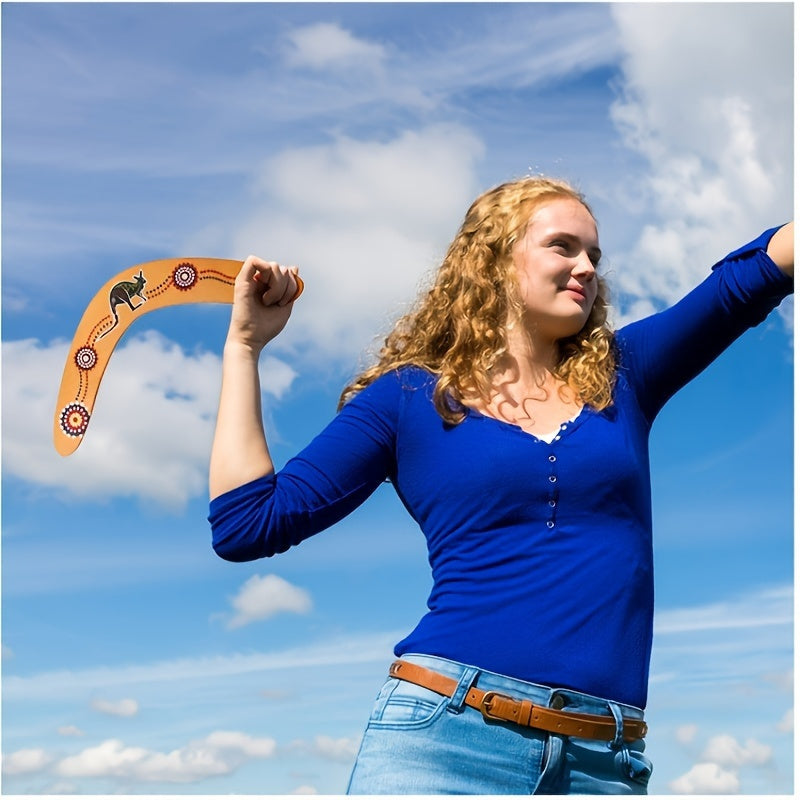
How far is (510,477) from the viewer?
2.74 meters

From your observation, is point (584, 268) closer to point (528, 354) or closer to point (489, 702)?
point (528, 354)

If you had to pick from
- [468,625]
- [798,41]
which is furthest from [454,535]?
[798,41]

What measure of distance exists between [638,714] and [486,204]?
5.42ft

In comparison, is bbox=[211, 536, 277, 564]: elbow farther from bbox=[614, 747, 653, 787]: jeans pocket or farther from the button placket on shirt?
bbox=[614, 747, 653, 787]: jeans pocket

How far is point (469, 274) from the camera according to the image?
3.33m

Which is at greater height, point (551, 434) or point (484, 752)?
point (551, 434)

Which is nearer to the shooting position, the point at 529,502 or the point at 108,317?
the point at 529,502

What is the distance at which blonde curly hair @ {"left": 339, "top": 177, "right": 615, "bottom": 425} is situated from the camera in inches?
120

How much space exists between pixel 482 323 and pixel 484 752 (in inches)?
50.6

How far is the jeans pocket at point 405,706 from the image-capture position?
255cm

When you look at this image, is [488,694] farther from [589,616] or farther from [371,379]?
[371,379]

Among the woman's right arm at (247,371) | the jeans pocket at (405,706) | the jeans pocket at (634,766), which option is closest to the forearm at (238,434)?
the woman's right arm at (247,371)

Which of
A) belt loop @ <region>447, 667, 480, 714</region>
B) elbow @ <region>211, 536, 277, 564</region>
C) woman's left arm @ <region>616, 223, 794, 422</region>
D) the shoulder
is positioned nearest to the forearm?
elbow @ <region>211, 536, 277, 564</region>

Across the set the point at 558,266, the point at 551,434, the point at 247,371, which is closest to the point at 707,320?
the point at 558,266
